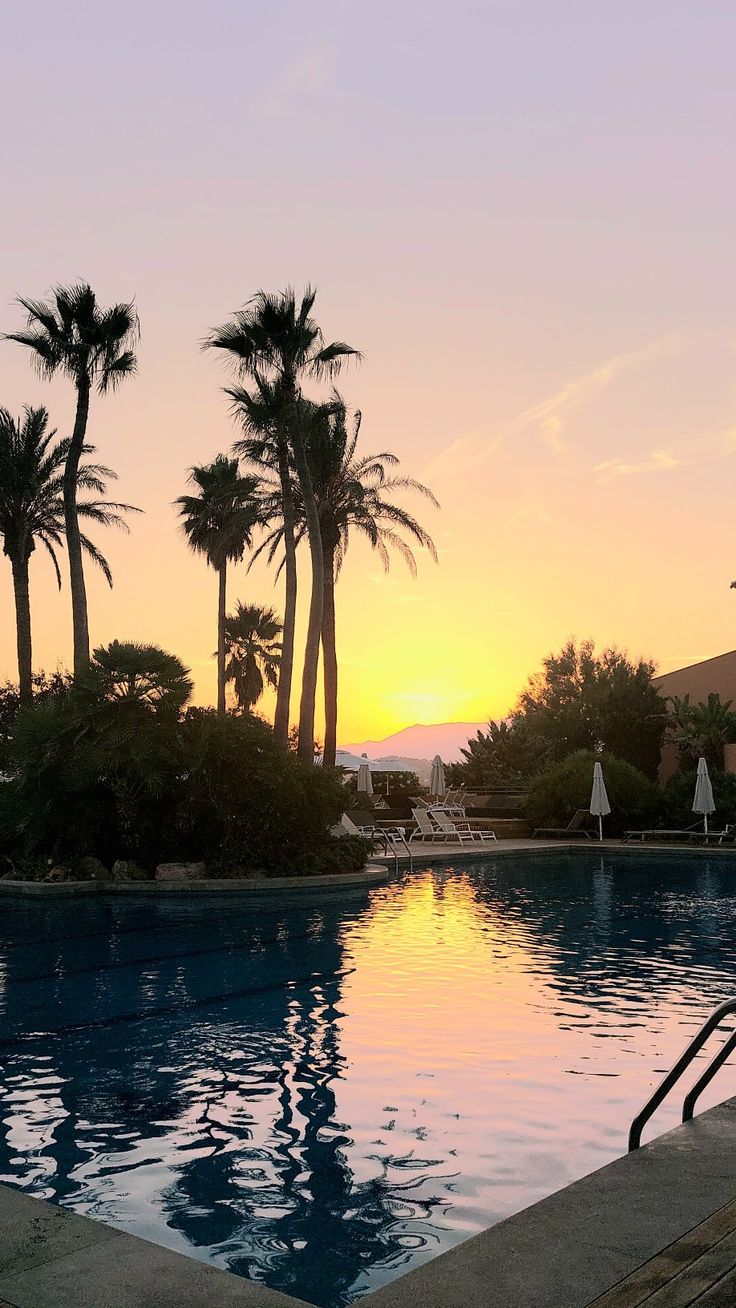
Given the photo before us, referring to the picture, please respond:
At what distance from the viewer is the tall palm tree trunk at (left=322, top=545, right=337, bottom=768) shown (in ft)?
97.5

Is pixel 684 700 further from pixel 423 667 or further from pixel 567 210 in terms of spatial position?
pixel 567 210

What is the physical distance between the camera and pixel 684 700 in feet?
112

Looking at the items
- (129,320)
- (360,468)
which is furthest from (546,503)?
(129,320)

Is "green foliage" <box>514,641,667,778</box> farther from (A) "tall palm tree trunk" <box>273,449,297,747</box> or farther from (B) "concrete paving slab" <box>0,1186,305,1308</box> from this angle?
(B) "concrete paving slab" <box>0,1186,305,1308</box>

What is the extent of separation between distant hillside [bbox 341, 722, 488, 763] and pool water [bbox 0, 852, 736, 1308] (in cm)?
2032

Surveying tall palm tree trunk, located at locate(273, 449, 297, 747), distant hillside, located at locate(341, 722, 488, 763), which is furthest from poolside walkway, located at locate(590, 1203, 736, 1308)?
distant hillside, located at locate(341, 722, 488, 763)

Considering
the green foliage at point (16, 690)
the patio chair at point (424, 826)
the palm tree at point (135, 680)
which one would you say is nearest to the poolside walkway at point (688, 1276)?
the palm tree at point (135, 680)

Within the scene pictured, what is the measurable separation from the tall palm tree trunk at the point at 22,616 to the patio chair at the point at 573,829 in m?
14.4

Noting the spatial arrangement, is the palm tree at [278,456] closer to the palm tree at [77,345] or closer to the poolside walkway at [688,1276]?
the palm tree at [77,345]

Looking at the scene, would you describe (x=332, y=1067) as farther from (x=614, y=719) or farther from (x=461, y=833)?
(x=614, y=719)

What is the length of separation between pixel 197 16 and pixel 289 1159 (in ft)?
53.9

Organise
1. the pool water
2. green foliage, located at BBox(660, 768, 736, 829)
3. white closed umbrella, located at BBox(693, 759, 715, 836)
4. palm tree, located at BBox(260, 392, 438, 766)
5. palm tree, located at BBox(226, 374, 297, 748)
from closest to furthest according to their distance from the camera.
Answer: the pool water, white closed umbrella, located at BBox(693, 759, 715, 836), palm tree, located at BBox(226, 374, 297, 748), green foliage, located at BBox(660, 768, 736, 829), palm tree, located at BBox(260, 392, 438, 766)

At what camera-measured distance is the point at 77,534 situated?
978 inches

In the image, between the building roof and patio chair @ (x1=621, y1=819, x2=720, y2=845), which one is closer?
patio chair @ (x1=621, y1=819, x2=720, y2=845)
